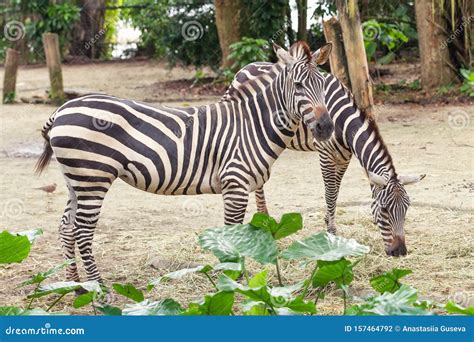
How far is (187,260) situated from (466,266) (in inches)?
87.6

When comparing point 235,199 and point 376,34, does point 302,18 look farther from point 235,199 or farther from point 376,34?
point 235,199

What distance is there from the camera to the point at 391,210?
677 cm

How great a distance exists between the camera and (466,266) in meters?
6.84

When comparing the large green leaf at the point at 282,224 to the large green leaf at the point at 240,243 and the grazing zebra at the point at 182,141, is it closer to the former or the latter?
the large green leaf at the point at 240,243

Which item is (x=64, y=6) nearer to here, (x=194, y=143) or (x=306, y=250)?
(x=194, y=143)

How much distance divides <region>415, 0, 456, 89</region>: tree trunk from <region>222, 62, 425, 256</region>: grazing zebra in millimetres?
7804

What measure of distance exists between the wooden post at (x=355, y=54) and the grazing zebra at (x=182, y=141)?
3.78 metres

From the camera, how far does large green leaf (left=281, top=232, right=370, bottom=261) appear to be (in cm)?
410

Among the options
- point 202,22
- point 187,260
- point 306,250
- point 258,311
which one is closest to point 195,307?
point 258,311

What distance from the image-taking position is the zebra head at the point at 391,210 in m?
6.77

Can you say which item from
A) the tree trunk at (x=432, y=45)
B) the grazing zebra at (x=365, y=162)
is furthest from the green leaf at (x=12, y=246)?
the tree trunk at (x=432, y=45)

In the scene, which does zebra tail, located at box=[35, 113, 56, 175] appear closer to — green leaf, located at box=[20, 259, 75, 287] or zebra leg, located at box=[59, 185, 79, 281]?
zebra leg, located at box=[59, 185, 79, 281]

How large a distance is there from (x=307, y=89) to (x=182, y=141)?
1.01 meters

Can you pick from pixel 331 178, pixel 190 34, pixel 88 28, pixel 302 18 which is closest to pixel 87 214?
pixel 331 178
